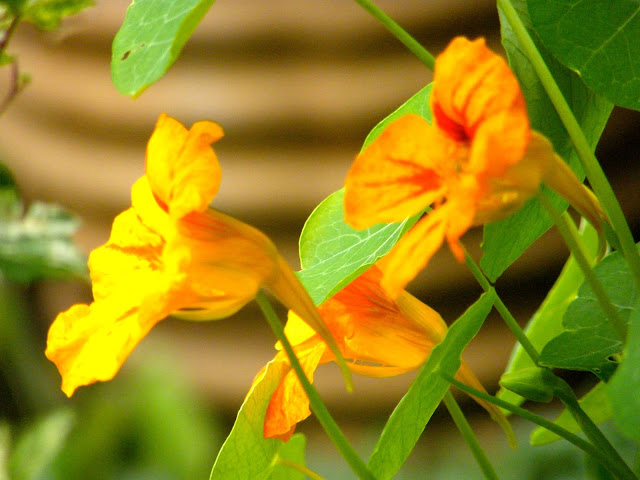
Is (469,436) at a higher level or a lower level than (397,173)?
lower

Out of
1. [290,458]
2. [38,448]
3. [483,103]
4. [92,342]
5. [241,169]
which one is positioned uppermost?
[483,103]

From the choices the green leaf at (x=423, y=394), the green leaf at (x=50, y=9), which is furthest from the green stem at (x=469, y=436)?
the green leaf at (x=50, y=9)

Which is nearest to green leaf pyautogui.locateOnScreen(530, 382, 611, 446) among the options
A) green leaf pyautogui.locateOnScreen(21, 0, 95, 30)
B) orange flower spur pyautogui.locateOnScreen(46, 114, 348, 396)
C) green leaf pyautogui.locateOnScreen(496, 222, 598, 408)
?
green leaf pyautogui.locateOnScreen(496, 222, 598, 408)

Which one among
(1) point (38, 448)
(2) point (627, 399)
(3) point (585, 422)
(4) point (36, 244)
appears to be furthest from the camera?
(1) point (38, 448)

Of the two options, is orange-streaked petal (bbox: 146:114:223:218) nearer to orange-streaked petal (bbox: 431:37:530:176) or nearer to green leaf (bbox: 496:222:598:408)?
orange-streaked petal (bbox: 431:37:530:176)

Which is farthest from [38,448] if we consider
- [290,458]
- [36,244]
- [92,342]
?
[92,342]

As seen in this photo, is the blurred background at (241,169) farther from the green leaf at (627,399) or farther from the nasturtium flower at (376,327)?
the green leaf at (627,399)

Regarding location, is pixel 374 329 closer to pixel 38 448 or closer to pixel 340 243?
pixel 340 243

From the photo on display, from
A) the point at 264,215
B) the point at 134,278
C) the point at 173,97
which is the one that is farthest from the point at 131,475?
the point at 134,278
